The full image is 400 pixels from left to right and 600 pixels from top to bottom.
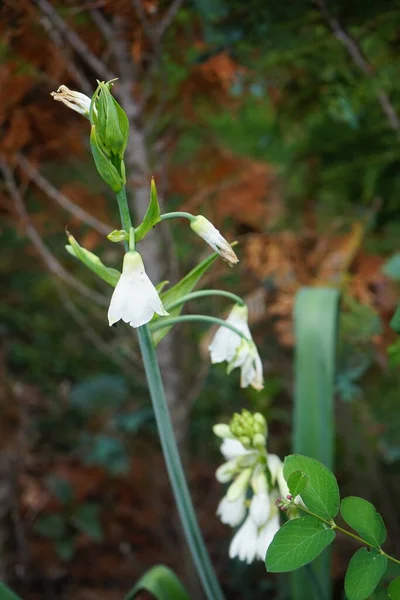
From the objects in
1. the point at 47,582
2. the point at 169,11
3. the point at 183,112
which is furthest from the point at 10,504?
the point at 169,11

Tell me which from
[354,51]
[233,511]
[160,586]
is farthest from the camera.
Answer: [354,51]

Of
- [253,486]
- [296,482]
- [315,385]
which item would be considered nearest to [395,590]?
[296,482]

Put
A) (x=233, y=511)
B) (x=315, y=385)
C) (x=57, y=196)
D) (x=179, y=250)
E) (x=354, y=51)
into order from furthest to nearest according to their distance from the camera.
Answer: (x=179, y=250), (x=57, y=196), (x=354, y=51), (x=315, y=385), (x=233, y=511)

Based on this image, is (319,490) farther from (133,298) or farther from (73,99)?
(73,99)

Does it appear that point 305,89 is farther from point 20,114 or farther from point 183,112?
point 20,114

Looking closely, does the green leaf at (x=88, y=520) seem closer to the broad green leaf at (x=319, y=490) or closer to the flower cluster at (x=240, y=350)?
the flower cluster at (x=240, y=350)

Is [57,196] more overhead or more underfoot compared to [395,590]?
more overhead

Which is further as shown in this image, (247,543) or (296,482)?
(247,543)
